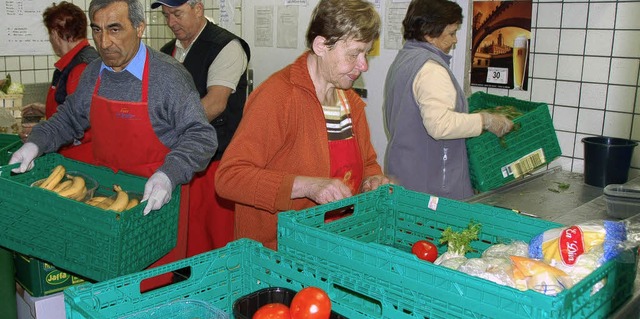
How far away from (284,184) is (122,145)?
929mm

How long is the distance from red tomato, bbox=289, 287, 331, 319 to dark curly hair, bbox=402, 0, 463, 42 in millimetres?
1789

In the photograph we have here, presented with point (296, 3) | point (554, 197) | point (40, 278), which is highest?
point (296, 3)

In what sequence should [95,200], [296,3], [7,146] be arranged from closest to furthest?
[95,200] → [7,146] → [296,3]

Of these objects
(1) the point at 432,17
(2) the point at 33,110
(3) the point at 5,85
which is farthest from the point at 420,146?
(3) the point at 5,85

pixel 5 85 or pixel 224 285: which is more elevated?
pixel 5 85

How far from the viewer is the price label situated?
3426 millimetres

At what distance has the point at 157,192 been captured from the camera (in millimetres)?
1988

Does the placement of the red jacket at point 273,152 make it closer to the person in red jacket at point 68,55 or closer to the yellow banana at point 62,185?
the yellow banana at point 62,185

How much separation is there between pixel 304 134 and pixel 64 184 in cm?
95

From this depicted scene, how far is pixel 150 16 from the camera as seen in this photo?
5414mm

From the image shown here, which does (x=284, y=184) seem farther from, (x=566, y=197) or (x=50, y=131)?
(x=566, y=197)

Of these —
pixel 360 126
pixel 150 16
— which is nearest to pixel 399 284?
pixel 360 126

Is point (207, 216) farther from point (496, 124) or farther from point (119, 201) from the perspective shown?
point (496, 124)

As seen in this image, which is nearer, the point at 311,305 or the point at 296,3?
the point at 311,305
